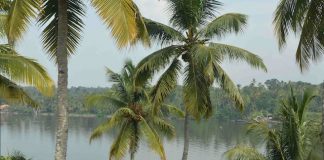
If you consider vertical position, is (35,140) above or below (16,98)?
below

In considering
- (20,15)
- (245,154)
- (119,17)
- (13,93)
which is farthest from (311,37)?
(13,93)

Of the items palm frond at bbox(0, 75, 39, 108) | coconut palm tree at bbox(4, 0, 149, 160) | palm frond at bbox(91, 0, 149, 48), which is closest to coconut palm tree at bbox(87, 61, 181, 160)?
palm frond at bbox(0, 75, 39, 108)

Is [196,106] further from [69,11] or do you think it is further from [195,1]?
[69,11]

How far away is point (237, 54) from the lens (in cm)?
1625

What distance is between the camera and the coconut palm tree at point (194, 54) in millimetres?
15727

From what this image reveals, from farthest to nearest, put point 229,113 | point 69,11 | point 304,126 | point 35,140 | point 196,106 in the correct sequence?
point 229,113
point 35,140
point 196,106
point 304,126
point 69,11

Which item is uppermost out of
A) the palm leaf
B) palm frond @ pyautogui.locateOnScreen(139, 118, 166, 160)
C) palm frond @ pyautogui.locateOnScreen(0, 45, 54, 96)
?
palm frond @ pyautogui.locateOnScreen(0, 45, 54, 96)

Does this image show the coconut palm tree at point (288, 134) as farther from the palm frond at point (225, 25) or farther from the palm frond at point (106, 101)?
the palm frond at point (106, 101)

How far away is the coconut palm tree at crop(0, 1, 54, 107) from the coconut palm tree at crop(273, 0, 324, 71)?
15.4ft

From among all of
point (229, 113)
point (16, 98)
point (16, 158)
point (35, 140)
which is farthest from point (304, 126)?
point (229, 113)

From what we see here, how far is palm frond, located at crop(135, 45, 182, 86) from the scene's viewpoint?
1628cm

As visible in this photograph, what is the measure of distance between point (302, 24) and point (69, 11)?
4524 mm

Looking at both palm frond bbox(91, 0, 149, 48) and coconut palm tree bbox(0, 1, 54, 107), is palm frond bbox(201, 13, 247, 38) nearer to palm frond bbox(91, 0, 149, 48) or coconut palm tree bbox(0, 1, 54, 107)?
coconut palm tree bbox(0, 1, 54, 107)

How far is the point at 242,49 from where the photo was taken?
53.6 ft
